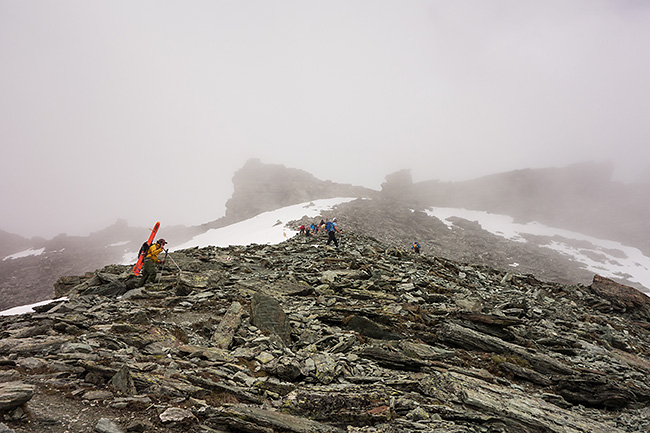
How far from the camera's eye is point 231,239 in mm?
54062

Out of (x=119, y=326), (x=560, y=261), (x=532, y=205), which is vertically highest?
(x=119, y=326)

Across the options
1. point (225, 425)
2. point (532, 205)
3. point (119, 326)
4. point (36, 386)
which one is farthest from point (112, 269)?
point (532, 205)

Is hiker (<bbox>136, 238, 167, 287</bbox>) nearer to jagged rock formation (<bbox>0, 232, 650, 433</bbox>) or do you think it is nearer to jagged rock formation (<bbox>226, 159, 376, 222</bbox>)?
jagged rock formation (<bbox>0, 232, 650, 433</bbox>)

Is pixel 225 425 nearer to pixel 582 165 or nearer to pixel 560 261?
pixel 560 261

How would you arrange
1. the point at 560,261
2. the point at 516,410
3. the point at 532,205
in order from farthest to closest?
the point at 532,205, the point at 560,261, the point at 516,410

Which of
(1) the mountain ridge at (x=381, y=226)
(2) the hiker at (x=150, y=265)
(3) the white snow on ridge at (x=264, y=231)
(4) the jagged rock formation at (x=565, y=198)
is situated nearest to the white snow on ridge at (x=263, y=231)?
(3) the white snow on ridge at (x=264, y=231)

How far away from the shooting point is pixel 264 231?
5425cm

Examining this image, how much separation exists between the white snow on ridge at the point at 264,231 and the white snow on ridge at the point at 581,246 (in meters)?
41.3

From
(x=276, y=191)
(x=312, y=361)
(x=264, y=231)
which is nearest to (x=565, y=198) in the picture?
(x=276, y=191)

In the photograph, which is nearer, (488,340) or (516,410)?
(516,410)

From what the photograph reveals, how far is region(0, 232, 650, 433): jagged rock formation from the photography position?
6.00 m

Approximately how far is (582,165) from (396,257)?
172m

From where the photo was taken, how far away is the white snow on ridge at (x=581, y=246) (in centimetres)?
7138

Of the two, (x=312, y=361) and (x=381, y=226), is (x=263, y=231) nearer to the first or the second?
(x=381, y=226)
